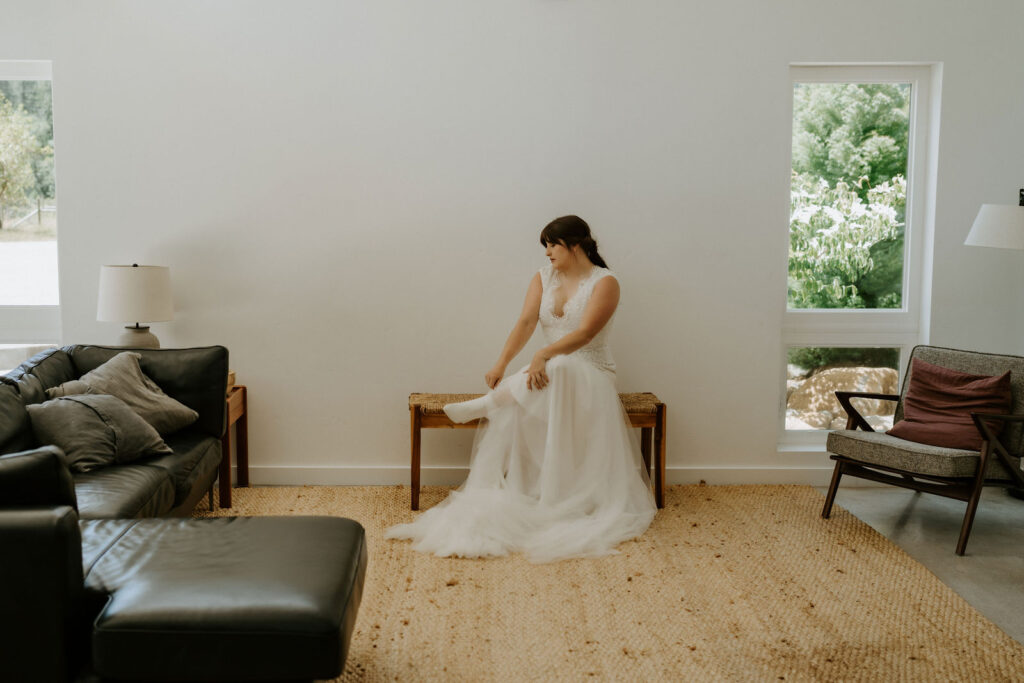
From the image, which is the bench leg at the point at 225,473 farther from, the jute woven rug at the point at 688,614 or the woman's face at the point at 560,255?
the woman's face at the point at 560,255

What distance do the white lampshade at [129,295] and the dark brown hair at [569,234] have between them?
6.34 ft

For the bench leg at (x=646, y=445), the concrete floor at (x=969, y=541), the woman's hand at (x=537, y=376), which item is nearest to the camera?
the concrete floor at (x=969, y=541)

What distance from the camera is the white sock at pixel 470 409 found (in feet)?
12.7

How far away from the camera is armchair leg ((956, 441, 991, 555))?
3.43 m

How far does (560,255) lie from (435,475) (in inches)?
55.9

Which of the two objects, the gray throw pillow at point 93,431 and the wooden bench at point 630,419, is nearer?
the gray throw pillow at point 93,431

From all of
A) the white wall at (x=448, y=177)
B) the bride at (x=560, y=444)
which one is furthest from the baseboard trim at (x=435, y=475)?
the bride at (x=560, y=444)

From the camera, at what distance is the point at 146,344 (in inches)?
159

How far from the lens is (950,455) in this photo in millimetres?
Result: 3451

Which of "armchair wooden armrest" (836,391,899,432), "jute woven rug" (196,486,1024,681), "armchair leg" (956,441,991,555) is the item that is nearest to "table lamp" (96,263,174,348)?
"jute woven rug" (196,486,1024,681)

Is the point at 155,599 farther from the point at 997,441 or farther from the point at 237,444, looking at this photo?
the point at 997,441

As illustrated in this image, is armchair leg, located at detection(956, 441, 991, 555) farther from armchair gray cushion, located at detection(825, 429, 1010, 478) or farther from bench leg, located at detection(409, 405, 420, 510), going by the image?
bench leg, located at detection(409, 405, 420, 510)

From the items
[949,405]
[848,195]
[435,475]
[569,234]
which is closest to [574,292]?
[569,234]

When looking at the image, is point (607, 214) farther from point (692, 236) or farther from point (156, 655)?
point (156, 655)
